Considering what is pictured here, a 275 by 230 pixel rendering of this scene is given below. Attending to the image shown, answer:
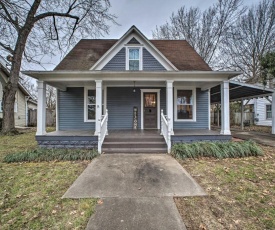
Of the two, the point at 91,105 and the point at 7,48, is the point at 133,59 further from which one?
the point at 7,48

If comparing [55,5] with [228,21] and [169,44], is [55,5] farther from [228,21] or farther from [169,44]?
[228,21]

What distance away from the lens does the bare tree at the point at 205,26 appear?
17.2 metres

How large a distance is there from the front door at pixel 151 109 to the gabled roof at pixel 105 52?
220 cm

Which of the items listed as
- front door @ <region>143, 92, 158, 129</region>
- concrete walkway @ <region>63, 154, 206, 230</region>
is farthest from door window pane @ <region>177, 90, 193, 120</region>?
concrete walkway @ <region>63, 154, 206, 230</region>

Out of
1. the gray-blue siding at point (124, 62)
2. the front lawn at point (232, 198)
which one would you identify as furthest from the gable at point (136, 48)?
the front lawn at point (232, 198)

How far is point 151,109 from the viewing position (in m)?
8.94

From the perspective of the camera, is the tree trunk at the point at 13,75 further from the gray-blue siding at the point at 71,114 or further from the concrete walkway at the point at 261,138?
the concrete walkway at the point at 261,138

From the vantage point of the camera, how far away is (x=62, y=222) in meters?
2.39

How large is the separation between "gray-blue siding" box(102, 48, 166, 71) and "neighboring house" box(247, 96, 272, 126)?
14442 millimetres

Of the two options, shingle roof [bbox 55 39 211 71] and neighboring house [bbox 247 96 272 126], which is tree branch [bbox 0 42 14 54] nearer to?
shingle roof [bbox 55 39 211 71]

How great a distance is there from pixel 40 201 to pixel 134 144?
3716 millimetres

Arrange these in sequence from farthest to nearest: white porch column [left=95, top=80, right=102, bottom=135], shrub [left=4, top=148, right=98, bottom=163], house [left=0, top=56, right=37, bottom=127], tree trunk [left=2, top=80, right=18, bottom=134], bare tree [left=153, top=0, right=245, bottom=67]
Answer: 1. bare tree [left=153, top=0, right=245, bottom=67]
2. house [left=0, top=56, right=37, bottom=127]
3. tree trunk [left=2, top=80, right=18, bottom=134]
4. white porch column [left=95, top=80, right=102, bottom=135]
5. shrub [left=4, top=148, right=98, bottom=163]

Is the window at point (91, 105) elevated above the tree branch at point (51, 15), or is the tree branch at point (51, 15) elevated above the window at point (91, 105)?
the tree branch at point (51, 15)

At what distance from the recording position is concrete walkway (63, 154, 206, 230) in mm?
2420
